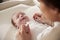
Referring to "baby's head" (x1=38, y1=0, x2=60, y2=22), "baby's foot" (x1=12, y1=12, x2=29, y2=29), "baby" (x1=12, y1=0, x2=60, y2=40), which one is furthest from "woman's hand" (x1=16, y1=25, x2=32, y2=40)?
"baby's head" (x1=38, y1=0, x2=60, y2=22)

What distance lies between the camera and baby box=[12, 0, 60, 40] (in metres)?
0.56

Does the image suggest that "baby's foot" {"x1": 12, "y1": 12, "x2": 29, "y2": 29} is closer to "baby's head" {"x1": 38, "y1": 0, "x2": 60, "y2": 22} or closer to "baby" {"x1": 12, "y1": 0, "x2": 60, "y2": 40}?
"baby" {"x1": 12, "y1": 0, "x2": 60, "y2": 40}

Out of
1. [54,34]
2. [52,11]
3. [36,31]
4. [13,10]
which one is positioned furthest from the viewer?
Answer: [13,10]

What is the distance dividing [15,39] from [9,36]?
80mm

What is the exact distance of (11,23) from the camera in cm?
120

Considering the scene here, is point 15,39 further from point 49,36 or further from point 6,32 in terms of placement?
point 49,36

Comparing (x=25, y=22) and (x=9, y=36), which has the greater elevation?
(x=25, y=22)

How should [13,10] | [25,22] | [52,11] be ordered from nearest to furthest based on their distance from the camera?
[52,11]
[25,22]
[13,10]

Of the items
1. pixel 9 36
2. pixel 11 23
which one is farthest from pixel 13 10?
pixel 9 36

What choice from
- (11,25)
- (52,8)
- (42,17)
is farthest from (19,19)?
(52,8)

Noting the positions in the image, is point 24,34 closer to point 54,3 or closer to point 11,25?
point 11,25

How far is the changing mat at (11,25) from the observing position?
Result: 107cm

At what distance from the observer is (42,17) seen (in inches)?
44.8

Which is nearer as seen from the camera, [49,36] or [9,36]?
[49,36]
